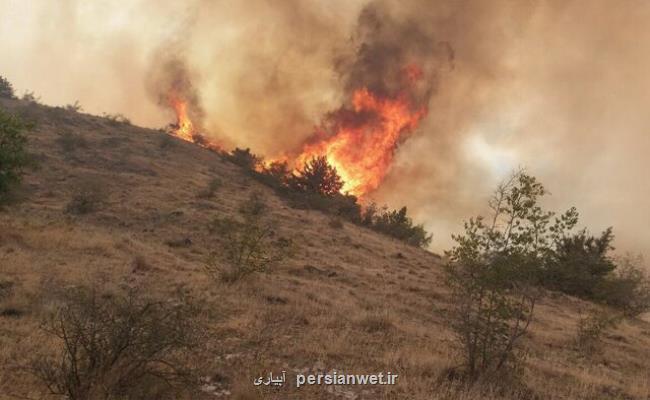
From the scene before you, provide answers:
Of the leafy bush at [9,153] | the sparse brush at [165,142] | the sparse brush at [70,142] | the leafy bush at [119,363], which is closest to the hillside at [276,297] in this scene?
the leafy bush at [119,363]

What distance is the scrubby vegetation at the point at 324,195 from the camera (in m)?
47.4

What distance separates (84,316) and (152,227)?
20.4 m

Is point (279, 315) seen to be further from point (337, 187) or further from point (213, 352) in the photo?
point (337, 187)

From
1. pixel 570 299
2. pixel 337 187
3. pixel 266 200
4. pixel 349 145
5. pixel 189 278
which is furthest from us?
pixel 349 145

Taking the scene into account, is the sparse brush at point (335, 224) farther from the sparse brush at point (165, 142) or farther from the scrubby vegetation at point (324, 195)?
the sparse brush at point (165, 142)

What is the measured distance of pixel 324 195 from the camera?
51.3 m

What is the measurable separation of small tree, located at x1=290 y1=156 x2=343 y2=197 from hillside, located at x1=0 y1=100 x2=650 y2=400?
13920mm

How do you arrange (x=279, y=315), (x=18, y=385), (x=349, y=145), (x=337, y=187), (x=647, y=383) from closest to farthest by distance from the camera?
(x=18, y=385) → (x=647, y=383) → (x=279, y=315) → (x=337, y=187) → (x=349, y=145)

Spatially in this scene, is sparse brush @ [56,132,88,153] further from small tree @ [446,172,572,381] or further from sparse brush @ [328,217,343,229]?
small tree @ [446,172,572,381]

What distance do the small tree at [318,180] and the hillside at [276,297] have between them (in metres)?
13.9

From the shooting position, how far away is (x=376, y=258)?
103 feet

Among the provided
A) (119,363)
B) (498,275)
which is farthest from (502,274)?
(119,363)

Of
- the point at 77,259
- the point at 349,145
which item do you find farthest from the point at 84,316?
the point at 349,145

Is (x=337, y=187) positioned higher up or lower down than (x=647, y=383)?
higher up
